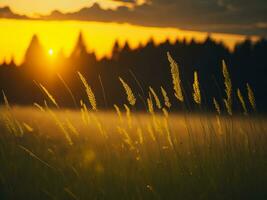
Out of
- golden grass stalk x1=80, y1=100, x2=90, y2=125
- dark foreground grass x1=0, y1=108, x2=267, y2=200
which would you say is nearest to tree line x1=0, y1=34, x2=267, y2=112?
dark foreground grass x1=0, y1=108, x2=267, y2=200

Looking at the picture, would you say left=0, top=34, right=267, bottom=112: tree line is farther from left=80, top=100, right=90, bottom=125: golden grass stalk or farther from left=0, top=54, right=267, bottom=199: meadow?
left=80, top=100, right=90, bottom=125: golden grass stalk

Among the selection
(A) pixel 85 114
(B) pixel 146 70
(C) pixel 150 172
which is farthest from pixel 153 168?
(B) pixel 146 70

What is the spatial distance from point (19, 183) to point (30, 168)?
1.36ft

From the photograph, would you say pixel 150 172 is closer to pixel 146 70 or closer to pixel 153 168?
Answer: pixel 153 168

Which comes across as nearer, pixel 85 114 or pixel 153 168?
pixel 153 168

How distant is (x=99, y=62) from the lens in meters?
58.7

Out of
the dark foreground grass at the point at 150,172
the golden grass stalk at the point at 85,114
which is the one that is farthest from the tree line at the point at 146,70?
the golden grass stalk at the point at 85,114

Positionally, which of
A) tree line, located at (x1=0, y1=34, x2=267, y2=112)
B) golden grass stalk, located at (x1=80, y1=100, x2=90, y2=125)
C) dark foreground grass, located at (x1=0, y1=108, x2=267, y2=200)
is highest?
golden grass stalk, located at (x1=80, y1=100, x2=90, y2=125)

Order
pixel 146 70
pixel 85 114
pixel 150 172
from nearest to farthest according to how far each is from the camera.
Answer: pixel 150 172 < pixel 85 114 < pixel 146 70

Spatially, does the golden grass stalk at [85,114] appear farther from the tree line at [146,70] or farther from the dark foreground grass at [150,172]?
the tree line at [146,70]

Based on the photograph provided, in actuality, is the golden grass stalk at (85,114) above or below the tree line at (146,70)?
above

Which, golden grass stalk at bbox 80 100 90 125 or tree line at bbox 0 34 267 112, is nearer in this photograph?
golden grass stalk at bbox 80 100 90 125

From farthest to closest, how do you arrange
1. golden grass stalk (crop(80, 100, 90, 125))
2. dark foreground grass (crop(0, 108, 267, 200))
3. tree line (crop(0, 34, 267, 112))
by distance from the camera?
1. tree line (crop(0, 34, 267, 112))
2. golden grass stalk (crop(80, 100, 90, 125))
3. dark foreground grass (crop(0, 108, 267, 200))

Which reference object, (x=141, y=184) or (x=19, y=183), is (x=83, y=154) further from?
(x=141, y=184)
